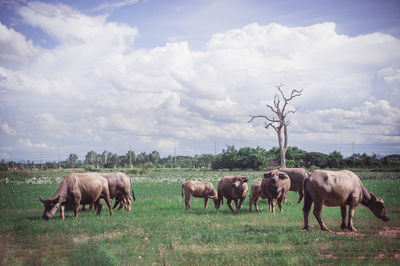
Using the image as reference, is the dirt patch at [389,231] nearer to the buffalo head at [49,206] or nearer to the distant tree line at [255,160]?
the buffalo head at [49,206]

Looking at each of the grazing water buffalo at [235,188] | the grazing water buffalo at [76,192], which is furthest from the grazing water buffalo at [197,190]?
the grazing water buffalo at [76,192]

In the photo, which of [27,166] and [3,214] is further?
[27,166]

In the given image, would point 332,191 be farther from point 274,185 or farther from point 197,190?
point 197,190

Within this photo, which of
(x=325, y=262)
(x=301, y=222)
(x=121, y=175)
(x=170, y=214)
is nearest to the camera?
(x=325, y=262)

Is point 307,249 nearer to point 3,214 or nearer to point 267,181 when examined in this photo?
point 267,181

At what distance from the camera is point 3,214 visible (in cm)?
1662

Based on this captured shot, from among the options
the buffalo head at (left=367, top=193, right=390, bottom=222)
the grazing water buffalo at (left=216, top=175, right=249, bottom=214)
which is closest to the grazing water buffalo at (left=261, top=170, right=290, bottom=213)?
Answer: the grazing water buffalo at (left=216, top=175, right=249, bottom=214)

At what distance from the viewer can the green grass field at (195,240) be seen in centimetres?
855

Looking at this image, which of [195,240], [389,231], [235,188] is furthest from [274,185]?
[195,240]

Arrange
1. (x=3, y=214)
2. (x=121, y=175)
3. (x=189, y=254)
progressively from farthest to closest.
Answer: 1. (x=121, y=175)
2. (x=3, y=214)
3. (x=189, y=254)

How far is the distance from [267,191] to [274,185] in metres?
0.67

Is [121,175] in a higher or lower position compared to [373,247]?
higher

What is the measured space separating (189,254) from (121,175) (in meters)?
10.1

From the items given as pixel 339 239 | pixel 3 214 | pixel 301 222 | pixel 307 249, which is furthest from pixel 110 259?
pixel 3 214
